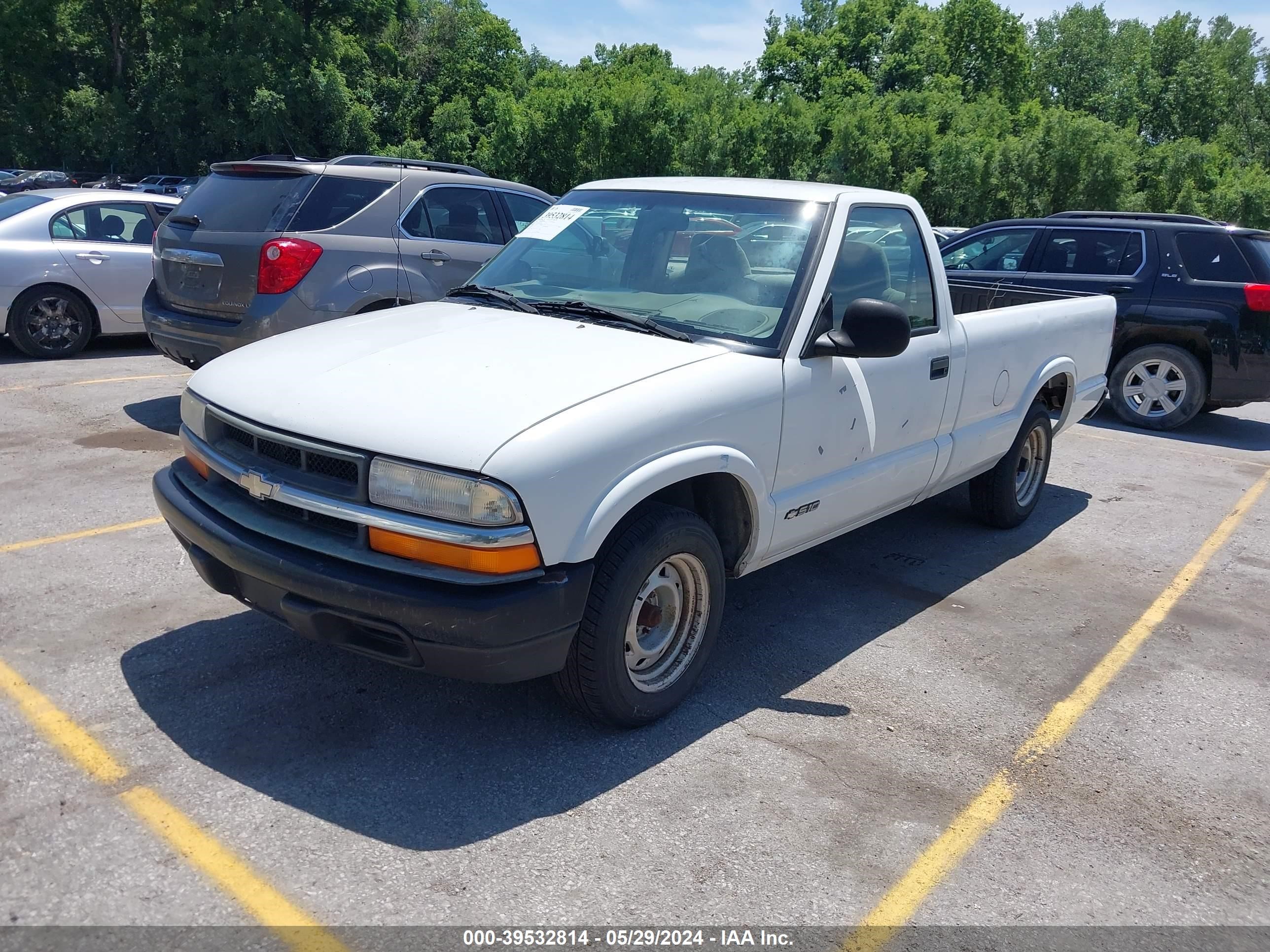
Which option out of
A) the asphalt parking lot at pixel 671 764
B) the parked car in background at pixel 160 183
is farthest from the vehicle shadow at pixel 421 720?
the parked car in background at pixel 160 183

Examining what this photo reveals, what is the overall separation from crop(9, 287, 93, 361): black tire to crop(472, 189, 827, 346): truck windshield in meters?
6.83

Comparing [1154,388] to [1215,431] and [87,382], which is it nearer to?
[1215,431]

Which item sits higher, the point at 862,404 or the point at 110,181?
the point at 110,181

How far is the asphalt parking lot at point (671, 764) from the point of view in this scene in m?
2.90

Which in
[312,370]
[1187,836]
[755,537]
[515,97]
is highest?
[515,97]

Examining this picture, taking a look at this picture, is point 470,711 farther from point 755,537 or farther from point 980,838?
point 980,838

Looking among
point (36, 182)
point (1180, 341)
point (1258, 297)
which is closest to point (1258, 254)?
point (1258, 297)

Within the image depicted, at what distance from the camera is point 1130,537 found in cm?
658

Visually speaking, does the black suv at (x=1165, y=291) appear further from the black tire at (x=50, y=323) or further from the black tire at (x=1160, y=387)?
the black tire at (x=50, y=323)

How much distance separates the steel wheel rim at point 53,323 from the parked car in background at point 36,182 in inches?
683

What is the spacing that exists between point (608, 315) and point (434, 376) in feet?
3.01

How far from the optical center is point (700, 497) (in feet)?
13.3

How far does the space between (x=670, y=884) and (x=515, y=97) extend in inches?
2185

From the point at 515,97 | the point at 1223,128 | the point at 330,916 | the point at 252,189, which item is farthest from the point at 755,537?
the point at 1223,128
